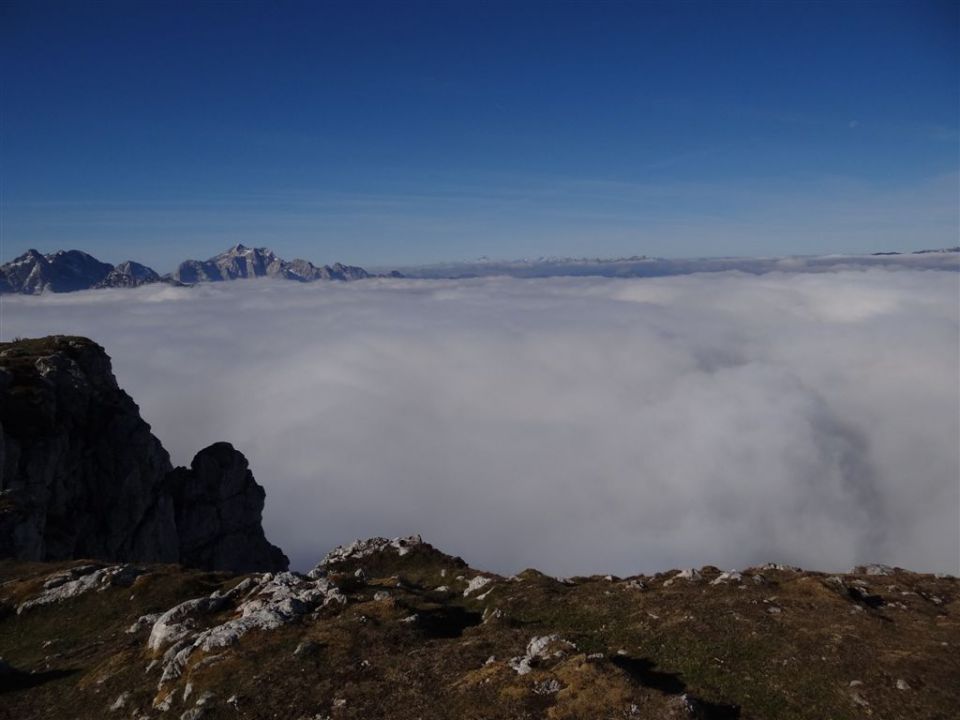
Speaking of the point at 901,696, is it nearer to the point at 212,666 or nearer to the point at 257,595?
the point at 212,666

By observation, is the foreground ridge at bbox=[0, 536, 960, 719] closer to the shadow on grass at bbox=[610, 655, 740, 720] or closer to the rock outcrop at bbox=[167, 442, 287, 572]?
the shadow on grass at bbox=[610, 655, 740, 720]

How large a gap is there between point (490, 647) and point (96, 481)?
418 feet

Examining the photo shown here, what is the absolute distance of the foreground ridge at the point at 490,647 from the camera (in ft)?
100

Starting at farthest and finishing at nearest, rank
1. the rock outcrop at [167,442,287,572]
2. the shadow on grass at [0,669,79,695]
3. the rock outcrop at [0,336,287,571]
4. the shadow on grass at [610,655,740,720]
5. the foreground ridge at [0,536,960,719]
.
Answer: the rock outcrop at [167,442,287,572], the rock outcrop at [0,336,287,571], the shadow on grass at [0,669,79,695], the foreground ridge at [0,536,960,719], the shadow on grass at [610,655,740,720]

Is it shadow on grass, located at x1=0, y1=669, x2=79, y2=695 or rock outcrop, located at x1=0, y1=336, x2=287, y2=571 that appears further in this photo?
rock outcrop, located at x1=0, y1=336, x2=287, y2=571

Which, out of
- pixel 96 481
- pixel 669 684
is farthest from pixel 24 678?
pixel 96 481

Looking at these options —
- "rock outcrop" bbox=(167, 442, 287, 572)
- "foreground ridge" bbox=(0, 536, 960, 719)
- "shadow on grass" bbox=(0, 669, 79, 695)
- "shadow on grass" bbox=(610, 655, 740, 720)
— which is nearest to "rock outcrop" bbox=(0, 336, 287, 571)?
"rock outcrop" bbox=(167, 442, 287, 572)

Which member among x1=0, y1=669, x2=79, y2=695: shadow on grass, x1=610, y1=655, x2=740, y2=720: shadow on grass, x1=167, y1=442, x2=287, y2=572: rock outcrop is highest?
x1=610, y1=655, x2=740, y2=720: shadow on grass

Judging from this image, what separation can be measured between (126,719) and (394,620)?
58.9ft

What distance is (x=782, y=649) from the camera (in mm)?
35094

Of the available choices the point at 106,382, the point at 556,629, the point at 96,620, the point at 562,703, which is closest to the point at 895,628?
the point at 556,629

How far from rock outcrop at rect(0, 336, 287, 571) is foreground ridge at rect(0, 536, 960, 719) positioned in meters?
58.7

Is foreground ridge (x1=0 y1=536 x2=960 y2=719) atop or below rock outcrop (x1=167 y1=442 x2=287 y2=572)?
atop

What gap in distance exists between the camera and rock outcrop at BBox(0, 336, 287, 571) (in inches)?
4173
